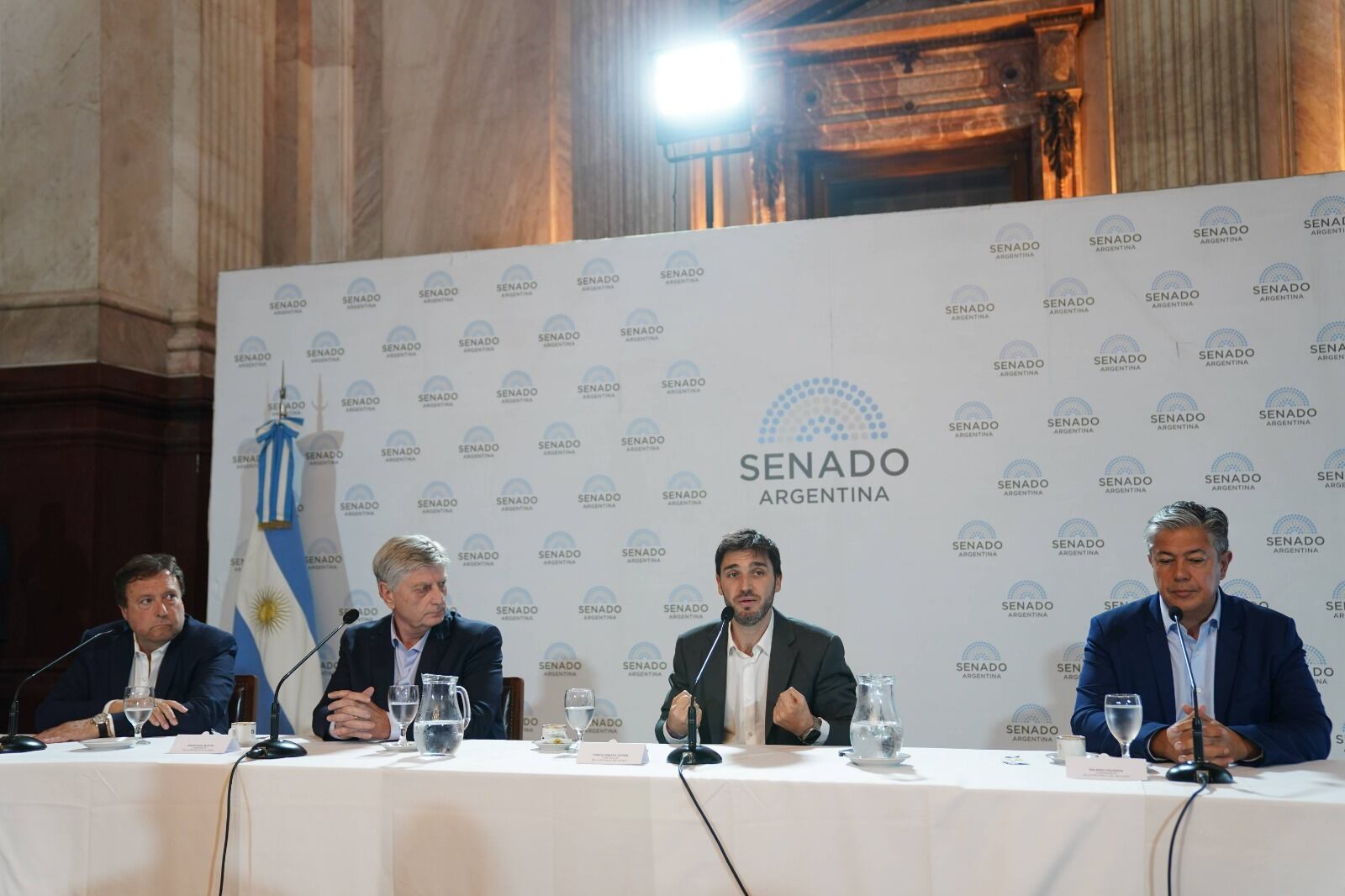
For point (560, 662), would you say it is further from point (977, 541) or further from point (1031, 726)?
point (1031, 726)

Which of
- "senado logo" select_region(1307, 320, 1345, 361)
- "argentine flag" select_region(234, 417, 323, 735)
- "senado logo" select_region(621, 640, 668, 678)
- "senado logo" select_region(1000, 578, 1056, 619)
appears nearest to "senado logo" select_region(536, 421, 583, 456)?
"senado logo" select_region(621, 640, 668, 678)

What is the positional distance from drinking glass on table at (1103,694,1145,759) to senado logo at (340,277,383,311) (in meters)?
3.99

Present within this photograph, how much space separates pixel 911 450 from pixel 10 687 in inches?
168

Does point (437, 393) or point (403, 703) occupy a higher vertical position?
point (437, 393)

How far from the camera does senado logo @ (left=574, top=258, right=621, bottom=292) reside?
209 inches

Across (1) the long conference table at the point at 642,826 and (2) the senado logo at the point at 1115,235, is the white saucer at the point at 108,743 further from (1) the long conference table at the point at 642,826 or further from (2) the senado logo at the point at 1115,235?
(2) the senado logo at the point at 1115,235

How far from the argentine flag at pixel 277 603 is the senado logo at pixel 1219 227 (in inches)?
156

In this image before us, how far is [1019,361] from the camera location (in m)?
4.86

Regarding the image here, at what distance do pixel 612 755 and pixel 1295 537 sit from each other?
3093 mm

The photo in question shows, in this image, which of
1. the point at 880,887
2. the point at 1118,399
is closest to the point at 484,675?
the point at 880,887

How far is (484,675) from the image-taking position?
360 centimetres

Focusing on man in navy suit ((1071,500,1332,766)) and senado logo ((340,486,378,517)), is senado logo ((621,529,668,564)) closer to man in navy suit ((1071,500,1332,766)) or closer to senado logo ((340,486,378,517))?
senado logo ((340,486,378,517))

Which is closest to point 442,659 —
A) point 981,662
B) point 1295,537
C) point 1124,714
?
A: point 1124,714

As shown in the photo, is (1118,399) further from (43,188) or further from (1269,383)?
(43,188)
